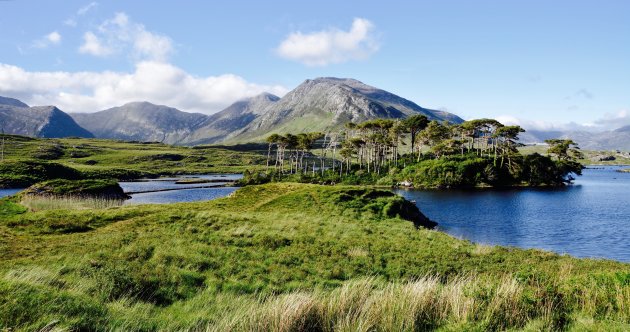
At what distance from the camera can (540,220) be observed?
61.5 m

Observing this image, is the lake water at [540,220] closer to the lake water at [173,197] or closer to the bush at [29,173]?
the lake water at [173,197]

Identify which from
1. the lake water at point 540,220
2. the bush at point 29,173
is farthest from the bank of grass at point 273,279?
the bush at point 29,173

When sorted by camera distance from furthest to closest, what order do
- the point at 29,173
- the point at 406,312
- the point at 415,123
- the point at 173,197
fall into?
the point at 415,123, the point at 29,173, the point at 173,197, the point at 406,312

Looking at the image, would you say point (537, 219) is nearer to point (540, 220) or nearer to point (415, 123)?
point (540, 220)

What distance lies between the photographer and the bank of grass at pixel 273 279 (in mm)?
10992

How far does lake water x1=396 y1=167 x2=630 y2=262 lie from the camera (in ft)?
147

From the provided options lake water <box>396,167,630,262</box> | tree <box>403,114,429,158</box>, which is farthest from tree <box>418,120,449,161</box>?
lake water <box>396,167,630,262</box>

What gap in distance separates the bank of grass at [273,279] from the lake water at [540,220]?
1633cm

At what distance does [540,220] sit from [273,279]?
57107 millimetres

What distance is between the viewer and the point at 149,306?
43.8 ft

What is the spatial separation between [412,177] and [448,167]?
1164 cm

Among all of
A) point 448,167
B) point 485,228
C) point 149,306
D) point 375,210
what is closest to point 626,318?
point 149,306

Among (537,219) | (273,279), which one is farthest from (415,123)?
(273,279)

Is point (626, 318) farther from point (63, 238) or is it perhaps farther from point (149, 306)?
point (63, 238)
